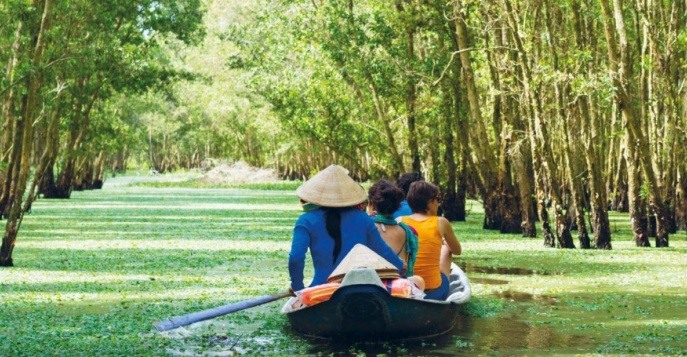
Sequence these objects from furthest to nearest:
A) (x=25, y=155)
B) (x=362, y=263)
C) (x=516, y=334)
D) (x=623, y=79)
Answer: (x=623, y=79), (x=25, y=155), (x=516, y=334), (x=362, y=263)

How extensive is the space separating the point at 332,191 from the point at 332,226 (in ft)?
1.13

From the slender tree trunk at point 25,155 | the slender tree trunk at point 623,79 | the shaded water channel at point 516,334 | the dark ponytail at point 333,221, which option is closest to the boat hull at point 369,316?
the shaded water channel at point 516,334

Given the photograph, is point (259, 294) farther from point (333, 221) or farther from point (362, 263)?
point (362, 263)

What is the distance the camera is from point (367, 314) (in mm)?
10188

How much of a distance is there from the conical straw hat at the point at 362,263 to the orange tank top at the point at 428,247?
1.19m

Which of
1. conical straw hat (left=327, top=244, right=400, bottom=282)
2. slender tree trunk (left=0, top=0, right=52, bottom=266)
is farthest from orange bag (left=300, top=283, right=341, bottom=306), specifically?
slender tree trunk (left=0, top=0, right=52, bottom=266)

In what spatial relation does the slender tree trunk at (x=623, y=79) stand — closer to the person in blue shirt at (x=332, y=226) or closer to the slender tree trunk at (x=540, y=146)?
the slender tree trunk at (x=540, y=146)

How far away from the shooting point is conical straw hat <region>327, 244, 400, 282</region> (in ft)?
32.6

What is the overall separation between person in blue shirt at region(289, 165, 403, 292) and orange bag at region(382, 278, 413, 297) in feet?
0.99

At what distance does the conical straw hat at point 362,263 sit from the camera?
391 inches

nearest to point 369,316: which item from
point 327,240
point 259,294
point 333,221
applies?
point 327,240

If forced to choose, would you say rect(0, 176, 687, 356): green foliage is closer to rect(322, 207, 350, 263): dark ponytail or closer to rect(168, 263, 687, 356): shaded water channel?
rect(168, 263, 687, 356): shaded water channel

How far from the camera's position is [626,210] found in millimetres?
41562

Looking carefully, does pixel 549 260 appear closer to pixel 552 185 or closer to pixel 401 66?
pixel 552 185
